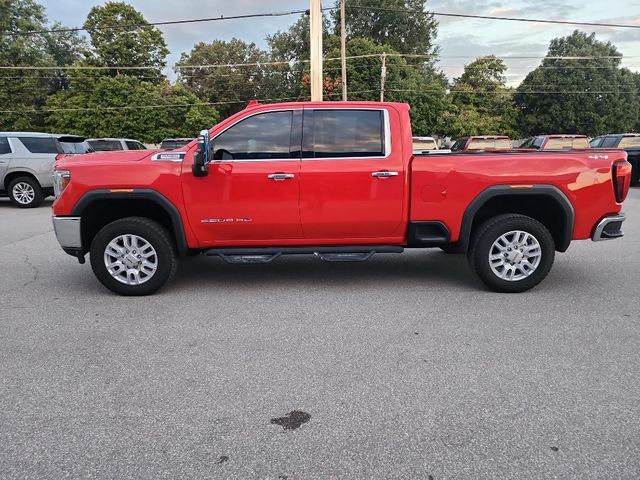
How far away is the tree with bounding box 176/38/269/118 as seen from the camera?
2140 inches

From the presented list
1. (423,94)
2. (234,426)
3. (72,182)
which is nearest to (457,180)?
(234,426)

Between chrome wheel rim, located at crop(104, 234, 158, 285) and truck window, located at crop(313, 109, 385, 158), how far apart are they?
207 cm

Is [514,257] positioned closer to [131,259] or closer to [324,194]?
[324,194]

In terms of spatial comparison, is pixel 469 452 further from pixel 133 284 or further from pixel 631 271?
pixel 631 271

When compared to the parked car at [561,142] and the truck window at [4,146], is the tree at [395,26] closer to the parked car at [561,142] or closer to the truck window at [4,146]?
the parked car at [561,142]

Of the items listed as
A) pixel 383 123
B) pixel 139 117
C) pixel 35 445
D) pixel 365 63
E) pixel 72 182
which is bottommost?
pixel 35 445

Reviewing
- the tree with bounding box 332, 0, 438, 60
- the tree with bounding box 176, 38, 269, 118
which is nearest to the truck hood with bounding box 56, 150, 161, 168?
the tree with bounding box 176, 38, 269, 118

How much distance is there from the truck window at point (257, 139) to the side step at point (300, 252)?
3.23ft

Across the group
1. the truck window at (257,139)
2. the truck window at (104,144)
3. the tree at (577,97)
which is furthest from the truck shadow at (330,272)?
the tree at (577,97)

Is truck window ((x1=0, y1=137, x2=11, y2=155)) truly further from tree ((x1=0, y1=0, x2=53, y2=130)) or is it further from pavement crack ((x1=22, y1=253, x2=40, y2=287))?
tree ((x1=0, y1=0, x2=53, y2=130))

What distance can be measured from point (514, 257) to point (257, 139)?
2.99 metres

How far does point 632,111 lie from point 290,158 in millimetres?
56430

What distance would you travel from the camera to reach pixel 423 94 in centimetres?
4281

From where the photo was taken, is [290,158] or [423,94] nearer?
[290,158]
